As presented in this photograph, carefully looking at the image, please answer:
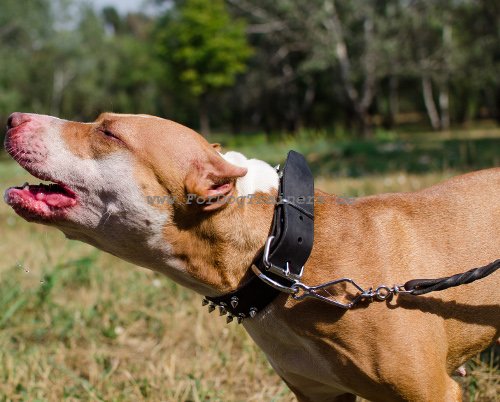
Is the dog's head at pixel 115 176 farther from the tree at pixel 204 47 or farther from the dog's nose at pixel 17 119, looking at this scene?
the tree at pixel 204 47

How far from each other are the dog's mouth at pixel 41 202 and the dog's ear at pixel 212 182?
1.57ft

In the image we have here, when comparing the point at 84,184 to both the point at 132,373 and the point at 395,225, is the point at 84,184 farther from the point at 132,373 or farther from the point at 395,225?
the point at 132,373

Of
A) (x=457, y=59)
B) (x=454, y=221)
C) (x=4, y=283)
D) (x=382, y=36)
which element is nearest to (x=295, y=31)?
(x=382, y=36)

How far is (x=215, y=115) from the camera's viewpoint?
146 feet

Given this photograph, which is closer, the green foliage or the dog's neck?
the dog's neck

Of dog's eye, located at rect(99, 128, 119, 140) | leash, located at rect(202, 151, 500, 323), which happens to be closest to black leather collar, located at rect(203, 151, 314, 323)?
leash, located at rect(202, 151, 500, 323)

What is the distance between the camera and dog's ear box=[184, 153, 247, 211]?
2039mm

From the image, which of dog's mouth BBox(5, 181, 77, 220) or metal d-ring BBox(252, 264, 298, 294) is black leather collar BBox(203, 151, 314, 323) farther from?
dog's mouth BBox(5, 181, 77, 220)

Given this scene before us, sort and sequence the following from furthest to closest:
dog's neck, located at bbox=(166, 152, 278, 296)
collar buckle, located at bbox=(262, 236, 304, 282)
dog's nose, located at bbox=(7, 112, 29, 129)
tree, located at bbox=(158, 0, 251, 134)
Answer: tree, located at bbox=(158, 0, 251, 134)
dog's nose, located at bbox=(7, 112, 29, 129)
dog's neck, located at bbox=(166, 152, 278, 296)
collar buckle, located at bbox=(262, 236, 304, 282)

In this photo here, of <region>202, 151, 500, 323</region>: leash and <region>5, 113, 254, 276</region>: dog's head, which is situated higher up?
<region>5, 113, 254, 276</region>: dog's head

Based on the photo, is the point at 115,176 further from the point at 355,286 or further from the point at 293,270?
the point at 355,286

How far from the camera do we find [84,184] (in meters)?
2.19

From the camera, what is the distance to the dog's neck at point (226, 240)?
2.11m

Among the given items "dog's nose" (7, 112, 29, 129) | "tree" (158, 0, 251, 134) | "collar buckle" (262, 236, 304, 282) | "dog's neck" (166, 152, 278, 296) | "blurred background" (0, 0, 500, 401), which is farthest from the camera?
"tree" (158, 0, 251, 134)
